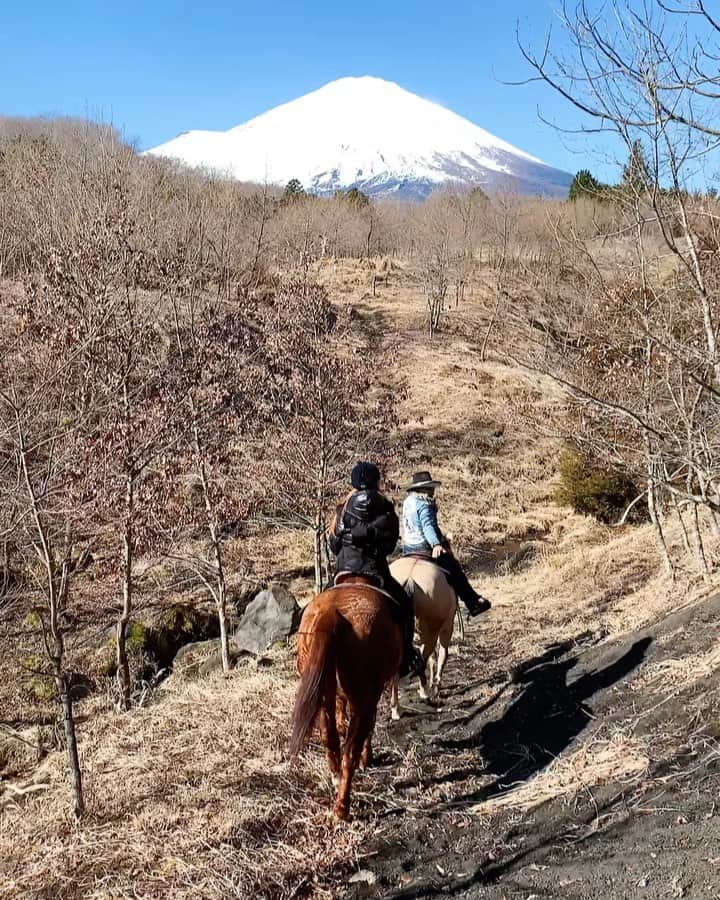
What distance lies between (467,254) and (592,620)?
112ft

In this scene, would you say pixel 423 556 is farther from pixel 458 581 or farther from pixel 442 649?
pixel 442 649

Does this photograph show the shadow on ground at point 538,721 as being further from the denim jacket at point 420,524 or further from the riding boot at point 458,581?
the denim jacket at point 420,524

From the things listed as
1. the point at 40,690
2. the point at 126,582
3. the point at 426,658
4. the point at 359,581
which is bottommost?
the point at 40,690

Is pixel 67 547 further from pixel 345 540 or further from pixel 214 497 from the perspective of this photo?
pixel 214 497

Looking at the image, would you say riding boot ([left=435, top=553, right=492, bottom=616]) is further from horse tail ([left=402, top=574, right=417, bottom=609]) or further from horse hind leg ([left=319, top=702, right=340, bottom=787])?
horse hind leg ([left=319, top=702, right=340, bottom=787])

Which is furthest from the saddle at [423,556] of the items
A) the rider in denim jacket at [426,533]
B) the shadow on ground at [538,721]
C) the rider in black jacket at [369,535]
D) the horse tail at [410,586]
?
the shadow on ground at [538,721]

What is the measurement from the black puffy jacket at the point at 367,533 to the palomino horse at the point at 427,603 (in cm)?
99

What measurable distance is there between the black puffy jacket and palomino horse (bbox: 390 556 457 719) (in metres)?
0.99

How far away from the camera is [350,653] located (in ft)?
16.9

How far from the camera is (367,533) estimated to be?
5.95 m

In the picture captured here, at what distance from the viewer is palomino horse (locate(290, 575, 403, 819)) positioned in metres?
4.84

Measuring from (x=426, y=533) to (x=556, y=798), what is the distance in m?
2.85

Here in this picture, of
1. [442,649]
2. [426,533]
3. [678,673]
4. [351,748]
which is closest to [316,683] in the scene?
[351,748]

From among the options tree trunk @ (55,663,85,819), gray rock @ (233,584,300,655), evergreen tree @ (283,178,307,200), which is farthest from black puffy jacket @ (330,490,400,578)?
evergreen tree @ (283,178,307,200)
